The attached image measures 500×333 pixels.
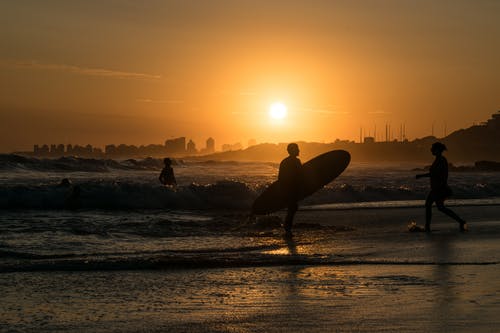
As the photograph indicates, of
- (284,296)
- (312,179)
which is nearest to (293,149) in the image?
(312,179)

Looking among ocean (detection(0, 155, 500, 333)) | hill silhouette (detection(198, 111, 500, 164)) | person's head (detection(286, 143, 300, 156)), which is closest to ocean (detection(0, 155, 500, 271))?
ocean (detection(0, 155, 500, 333))

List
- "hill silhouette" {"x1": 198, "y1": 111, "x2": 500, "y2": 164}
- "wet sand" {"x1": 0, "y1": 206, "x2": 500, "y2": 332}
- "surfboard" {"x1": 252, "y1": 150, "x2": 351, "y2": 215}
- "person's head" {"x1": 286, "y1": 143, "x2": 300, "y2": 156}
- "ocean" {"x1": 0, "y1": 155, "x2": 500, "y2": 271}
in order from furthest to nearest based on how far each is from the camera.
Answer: "hill silhouette" {"x1": 198, "y1": 111, "x2": 500, "y2": 164}
"surfboard" {"x1": 252, "y1": 150, "x2": 351, "y2": 215}
"person's head" {"x1": 286, "y1": 143, "x2": 300, "y2": 156}
"ocean" {"x1": 0, "y1": 155, "x2": 500, "y2": 271}
"wet sand" {"x1": 0, "y1": 206, "x2": 500, "y2": 332}

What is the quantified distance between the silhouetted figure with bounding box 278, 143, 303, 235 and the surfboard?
10.5ft

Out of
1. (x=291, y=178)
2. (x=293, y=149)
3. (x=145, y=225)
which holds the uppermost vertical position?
(x=293, y=149)

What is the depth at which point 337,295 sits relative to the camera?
7.07m

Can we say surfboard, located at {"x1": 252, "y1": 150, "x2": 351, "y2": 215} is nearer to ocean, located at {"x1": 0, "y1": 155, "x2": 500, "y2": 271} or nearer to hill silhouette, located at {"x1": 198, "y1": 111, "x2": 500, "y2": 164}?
ocean, located at {"x1": 0, "y1": 155, "x2": 500, "y2": 271}

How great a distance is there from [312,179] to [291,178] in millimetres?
4793

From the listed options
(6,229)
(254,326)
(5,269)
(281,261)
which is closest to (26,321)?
(254,326)

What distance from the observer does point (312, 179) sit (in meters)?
18.8

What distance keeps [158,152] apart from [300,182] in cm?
15757

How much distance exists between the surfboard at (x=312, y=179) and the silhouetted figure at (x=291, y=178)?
3198mm

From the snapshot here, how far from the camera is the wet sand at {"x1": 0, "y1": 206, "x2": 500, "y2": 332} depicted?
5.91 m

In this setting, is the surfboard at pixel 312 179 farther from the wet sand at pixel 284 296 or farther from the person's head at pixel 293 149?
the wet sand at pixel 284 296

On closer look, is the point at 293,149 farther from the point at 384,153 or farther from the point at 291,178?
the point at 384,153
